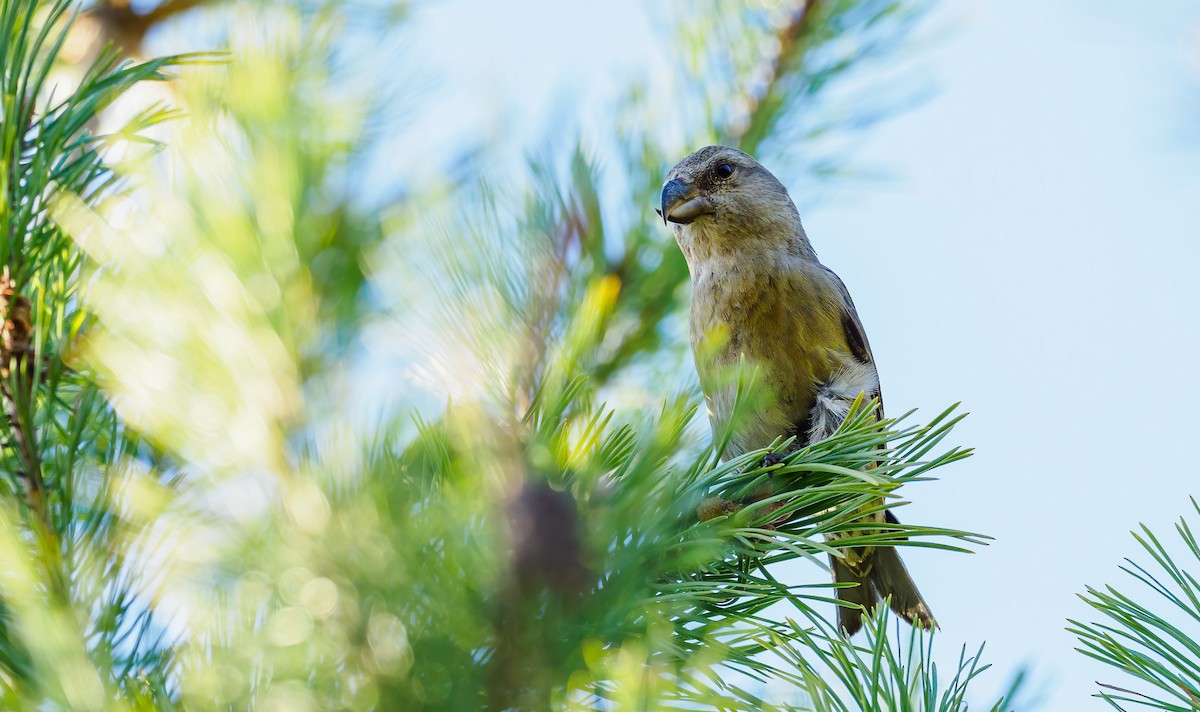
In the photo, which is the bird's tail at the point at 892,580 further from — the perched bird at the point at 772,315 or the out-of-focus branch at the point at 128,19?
the out-of-focus branch at the point at 128,19

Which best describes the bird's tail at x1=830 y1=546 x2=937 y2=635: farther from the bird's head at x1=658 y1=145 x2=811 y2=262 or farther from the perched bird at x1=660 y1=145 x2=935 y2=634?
the bird's head at x1=658 y1=145 x2=811 y2=262

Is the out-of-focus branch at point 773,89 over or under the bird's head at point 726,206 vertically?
over

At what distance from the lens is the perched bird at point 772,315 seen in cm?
321

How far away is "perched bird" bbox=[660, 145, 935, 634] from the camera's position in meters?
3.21

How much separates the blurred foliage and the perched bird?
1239mm

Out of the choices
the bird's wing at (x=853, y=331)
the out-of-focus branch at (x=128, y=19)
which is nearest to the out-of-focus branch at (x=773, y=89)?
the bird's wing at (x=853, y=331)

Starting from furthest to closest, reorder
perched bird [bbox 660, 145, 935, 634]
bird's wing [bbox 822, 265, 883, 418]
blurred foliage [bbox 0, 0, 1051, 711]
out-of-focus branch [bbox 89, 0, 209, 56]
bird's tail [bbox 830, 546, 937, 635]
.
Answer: bird's wing [bbox 822, 265, 883, 418] < bird's tail [bbox 830, 546, 937, 635] < perched bird [bbox 660, 145, 935, 634] < out-of-focus branch [bbox 89, 0, 209, 56] < blurred foliage [bbox 0, 0, 1051, 711]

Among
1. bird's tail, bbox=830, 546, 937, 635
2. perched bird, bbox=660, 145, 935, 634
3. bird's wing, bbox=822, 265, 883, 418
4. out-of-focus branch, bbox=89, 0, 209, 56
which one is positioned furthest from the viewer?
bird's wing, bbox=822, 265, 883, 418

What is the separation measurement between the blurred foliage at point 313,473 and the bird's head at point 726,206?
1467mm

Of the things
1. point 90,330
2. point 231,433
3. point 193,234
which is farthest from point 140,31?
point 231,433

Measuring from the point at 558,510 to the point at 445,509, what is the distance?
10 centimetres

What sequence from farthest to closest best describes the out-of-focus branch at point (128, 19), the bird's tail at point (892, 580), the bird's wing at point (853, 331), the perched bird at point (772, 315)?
the bird's wing at point (853, 331) → the bird's tail at point (892, 580) → the perched bird at point (772, 315) → the out-of-focus branch at point (128, 19)

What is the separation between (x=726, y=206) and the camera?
359 centimetres

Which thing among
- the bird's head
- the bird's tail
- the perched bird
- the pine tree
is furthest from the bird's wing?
the pine tree
